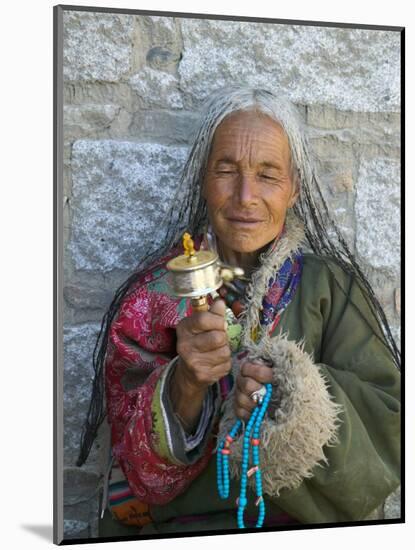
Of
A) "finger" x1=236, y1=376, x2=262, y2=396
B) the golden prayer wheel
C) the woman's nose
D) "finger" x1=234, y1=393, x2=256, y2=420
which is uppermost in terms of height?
the woman's nose

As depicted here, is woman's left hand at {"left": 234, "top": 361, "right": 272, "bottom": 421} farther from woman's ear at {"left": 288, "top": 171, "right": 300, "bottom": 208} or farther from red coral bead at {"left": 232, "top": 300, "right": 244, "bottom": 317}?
woman's ear at {"left": 288, "top": 171, "right": 300, "bottom": 208}

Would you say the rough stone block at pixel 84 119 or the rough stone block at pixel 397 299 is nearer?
the rough stone block at pixel 84 119

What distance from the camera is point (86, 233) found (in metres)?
2.48

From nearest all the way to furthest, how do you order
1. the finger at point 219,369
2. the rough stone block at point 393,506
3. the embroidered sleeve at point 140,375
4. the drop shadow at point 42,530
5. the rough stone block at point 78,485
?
the finger at point 219,369
the embroidered sleeve at point 140,375
the drop shadow at point 42,530
the rough stone block at point 78,485
the rough stone block at point 393,506

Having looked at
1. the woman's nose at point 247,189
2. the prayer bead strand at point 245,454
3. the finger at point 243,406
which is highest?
the woman's nose at point 247,189

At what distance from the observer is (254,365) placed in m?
2.23

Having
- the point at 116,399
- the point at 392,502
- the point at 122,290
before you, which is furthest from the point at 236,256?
the point at 392,502

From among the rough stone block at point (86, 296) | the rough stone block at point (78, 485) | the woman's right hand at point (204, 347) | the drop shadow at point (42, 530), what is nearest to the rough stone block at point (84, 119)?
the rough stone block at point (86, 296)

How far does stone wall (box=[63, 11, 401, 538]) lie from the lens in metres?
2.48

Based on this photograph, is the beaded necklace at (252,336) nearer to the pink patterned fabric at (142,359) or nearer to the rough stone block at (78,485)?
the pink patterned fabric at (142,359)

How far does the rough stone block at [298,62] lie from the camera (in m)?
2.57

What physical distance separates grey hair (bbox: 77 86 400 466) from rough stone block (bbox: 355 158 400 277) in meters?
0.13

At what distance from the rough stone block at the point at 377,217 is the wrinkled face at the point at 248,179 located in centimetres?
40

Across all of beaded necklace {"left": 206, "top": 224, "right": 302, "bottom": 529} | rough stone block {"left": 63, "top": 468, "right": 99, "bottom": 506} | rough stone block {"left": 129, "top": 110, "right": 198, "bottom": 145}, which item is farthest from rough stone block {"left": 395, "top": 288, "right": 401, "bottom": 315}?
rough stone block {"left": 63, "top": 468, "right": 99, "bottom": 506}
